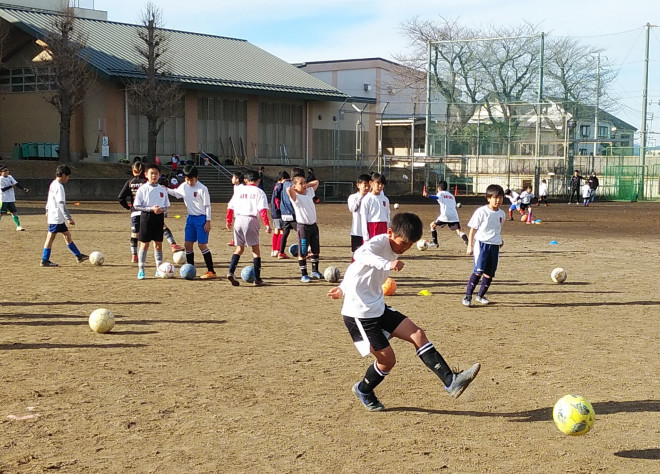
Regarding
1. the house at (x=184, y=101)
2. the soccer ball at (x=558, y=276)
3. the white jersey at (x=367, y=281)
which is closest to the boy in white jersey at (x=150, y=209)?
the soccer ball at (x=558, y=276)

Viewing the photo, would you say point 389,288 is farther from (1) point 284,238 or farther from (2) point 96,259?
(2) point 96,259

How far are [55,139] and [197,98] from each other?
856 cm

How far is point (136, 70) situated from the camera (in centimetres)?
4341

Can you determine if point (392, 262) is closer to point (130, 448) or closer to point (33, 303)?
point (130, 448)

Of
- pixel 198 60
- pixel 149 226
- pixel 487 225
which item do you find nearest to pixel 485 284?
pixel 487 225

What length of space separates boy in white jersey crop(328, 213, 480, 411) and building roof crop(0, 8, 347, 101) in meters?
38.3

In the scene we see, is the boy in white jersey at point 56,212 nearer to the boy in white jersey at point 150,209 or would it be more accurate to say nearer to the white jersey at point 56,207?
the white jersey at point 56,207

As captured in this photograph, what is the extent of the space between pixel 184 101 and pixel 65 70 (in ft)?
28.3

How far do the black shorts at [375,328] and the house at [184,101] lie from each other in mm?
38521

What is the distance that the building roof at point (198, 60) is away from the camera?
43.1 meters

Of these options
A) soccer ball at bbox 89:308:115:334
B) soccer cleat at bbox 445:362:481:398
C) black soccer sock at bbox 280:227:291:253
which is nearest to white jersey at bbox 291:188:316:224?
black soccer sock at bbox 280:227:291:253

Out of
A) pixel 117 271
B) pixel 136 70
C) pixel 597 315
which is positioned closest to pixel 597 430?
pixel 597 315

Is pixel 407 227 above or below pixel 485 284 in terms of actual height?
above

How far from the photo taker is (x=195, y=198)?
1234 centimetres
